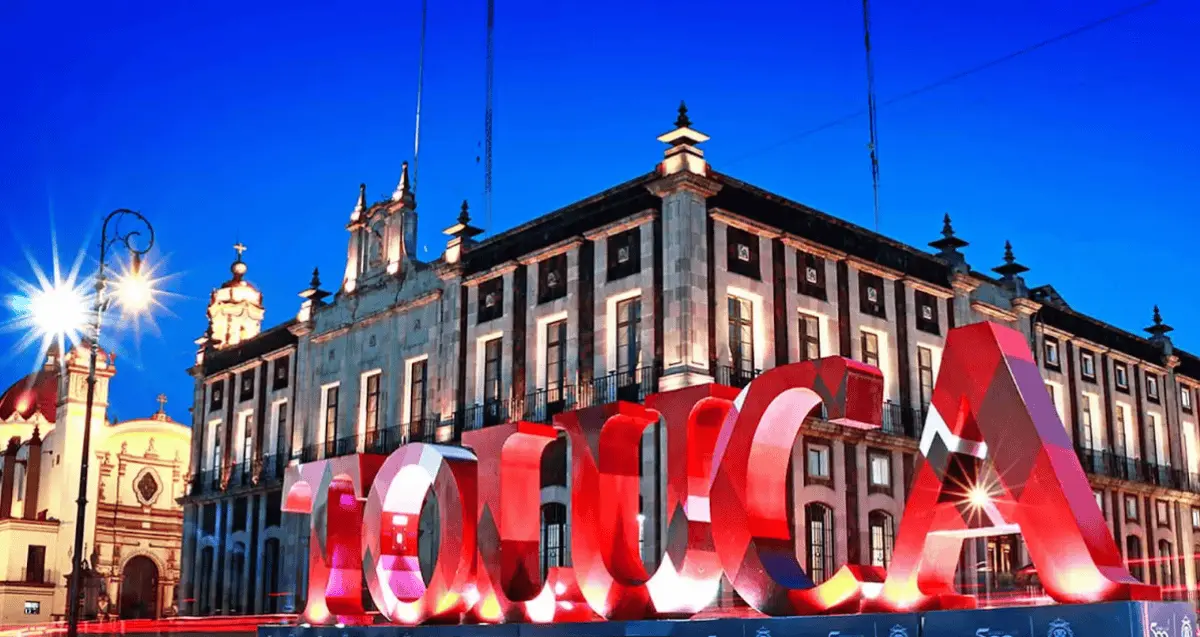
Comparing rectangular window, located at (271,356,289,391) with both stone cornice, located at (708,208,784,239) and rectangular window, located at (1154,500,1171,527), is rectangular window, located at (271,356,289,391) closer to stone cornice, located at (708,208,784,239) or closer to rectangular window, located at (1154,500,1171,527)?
stone cornice, located at (708,208,784,239)

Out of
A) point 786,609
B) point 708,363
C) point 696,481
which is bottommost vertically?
point 786,609

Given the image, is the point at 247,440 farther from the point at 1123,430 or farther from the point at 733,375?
the point at 1123,430

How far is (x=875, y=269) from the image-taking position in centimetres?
3316

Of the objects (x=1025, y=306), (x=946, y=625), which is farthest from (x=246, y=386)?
(x=946, y=625)

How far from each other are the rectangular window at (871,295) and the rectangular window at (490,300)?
9.37 meters

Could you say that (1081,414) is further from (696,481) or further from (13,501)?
(13,501)

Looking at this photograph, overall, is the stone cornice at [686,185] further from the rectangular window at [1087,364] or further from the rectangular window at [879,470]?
the rectangular window at [1087,364]

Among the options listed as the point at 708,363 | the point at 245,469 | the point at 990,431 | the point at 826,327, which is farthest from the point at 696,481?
the point at 245,469

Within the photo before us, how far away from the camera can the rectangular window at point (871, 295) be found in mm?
32875

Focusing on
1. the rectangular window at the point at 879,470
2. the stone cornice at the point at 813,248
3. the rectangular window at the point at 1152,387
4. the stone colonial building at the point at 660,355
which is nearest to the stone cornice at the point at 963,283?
the stone colonial building at the point at 660,355

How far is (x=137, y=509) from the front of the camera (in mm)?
60844

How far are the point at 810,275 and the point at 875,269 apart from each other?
2.51 meters

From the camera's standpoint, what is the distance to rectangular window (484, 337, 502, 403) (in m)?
33.1

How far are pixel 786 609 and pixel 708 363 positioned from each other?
41.5ft
